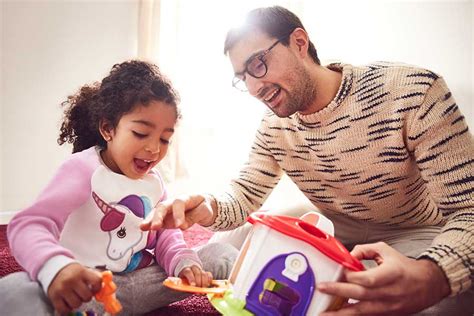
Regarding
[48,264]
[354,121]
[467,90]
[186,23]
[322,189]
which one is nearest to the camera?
[48,264]

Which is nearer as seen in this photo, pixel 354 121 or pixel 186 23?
pixel 354 121

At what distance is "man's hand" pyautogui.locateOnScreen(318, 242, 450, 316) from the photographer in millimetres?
699

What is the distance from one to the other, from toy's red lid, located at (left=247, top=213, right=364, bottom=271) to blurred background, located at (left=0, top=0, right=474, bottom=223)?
1.92 m

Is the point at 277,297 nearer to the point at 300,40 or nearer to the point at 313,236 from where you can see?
the point at 313,236

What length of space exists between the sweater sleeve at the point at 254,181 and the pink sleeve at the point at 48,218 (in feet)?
1.21

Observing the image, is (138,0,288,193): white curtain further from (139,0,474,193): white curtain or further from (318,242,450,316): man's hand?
(318,242,450,316): man's hand

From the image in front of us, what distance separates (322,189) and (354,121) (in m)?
0.21

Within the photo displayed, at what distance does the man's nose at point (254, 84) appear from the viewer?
1.13 metres

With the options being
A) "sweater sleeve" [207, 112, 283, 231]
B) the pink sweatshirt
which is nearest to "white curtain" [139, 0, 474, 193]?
"sweater sleeve" [207, 112, 283, 231]

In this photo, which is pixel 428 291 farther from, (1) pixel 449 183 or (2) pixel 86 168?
(2) pixel 86 168

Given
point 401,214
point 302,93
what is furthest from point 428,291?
point 302,93

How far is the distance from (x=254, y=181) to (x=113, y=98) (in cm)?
45

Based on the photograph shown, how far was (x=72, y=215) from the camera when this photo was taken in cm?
96

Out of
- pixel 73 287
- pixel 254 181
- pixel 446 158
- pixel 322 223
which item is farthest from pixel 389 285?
pixel 254 181
